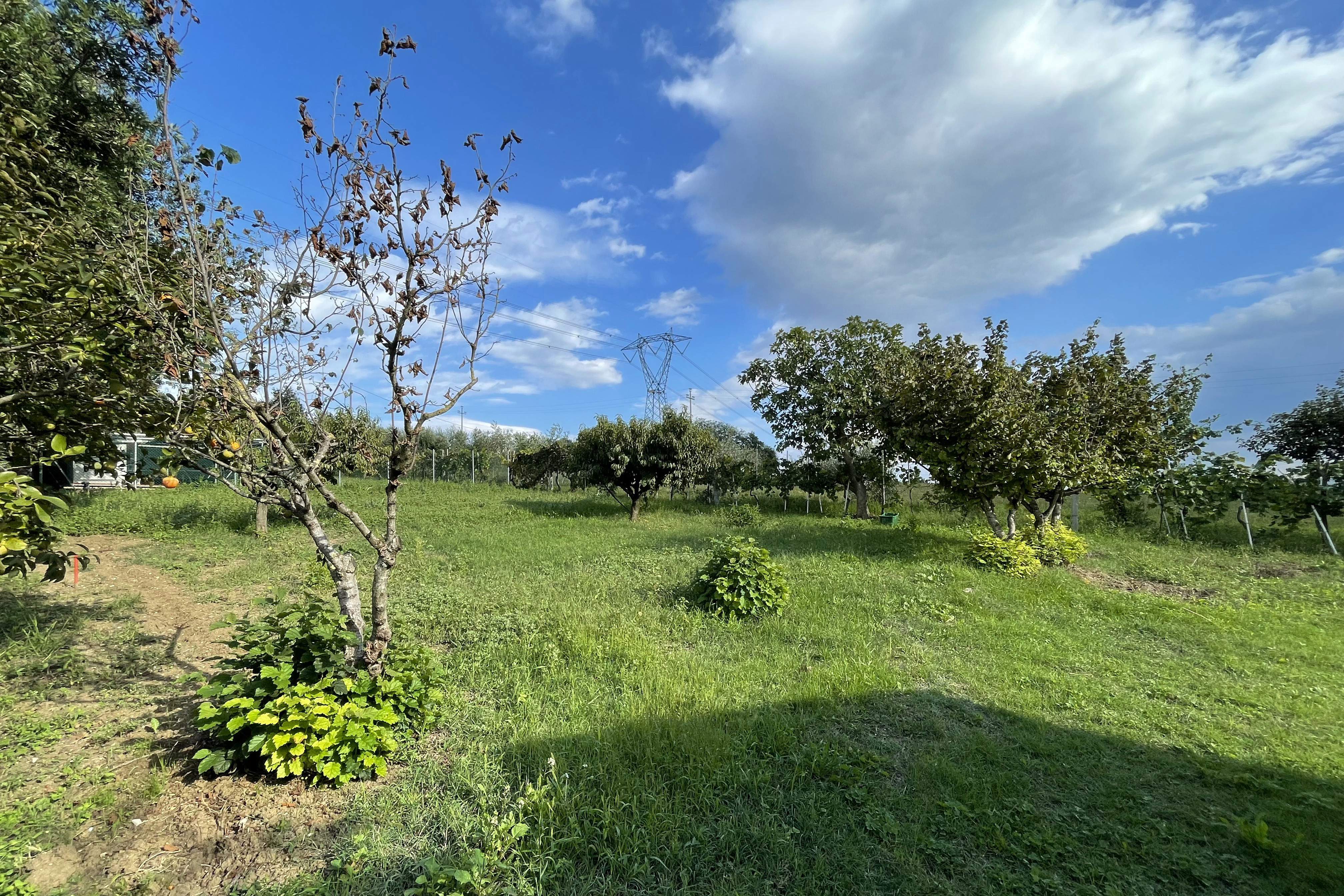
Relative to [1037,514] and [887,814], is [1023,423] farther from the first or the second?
[887,814]

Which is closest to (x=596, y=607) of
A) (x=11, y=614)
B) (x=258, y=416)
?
(x=258, y=416)

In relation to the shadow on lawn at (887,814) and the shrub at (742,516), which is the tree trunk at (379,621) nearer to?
the shadow on lawn at (887,814)

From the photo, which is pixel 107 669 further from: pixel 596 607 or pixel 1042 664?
pixel 1042 664

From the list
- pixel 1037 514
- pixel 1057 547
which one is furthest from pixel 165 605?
pixel 1037 514

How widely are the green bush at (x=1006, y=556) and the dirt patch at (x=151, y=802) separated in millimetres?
8590

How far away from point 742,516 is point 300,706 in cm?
1227

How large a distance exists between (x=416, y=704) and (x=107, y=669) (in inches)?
124

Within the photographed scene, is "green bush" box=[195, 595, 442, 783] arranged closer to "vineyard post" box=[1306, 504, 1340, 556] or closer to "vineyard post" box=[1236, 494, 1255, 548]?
"vineyard post" box=[1236, 494, 1255, 548]

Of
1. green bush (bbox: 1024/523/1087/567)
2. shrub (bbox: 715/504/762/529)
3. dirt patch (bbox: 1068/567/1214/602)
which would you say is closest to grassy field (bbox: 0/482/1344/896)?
dirt patch (bbox: 1068/567/1214/602)

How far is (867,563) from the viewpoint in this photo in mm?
8500

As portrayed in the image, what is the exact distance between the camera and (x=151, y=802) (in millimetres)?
2650

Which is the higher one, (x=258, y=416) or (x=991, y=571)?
(x=258, y=416)

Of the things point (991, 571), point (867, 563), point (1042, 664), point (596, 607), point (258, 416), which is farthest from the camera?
point (867, 563)

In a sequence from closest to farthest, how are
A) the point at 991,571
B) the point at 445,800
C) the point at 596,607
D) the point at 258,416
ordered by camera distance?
the point at 445,800, the point at 258,416, the point at 596,607, the point at 991,571
